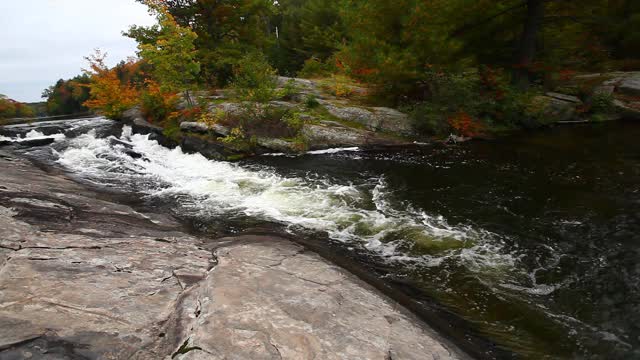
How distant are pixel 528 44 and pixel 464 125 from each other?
5117mm

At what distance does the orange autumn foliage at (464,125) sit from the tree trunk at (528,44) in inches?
144

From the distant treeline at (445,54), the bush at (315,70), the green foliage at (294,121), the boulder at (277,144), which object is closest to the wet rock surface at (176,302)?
the boulder at (277,144)

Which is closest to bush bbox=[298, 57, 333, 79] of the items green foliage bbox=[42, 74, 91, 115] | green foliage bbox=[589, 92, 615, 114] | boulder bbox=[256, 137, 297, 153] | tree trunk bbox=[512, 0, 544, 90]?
boulder bbox=[256, 137, 297, 153]

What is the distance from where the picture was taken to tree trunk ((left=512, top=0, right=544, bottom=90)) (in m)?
15.4

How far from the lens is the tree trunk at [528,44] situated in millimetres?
15430

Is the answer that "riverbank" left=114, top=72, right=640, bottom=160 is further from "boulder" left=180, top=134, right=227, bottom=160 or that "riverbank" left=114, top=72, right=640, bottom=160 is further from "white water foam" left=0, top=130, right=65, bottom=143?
"white water foam" left=0, top=130, right=65, bottom=143

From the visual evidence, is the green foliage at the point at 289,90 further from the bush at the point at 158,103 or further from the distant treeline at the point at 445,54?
the bush at the point at 158,103

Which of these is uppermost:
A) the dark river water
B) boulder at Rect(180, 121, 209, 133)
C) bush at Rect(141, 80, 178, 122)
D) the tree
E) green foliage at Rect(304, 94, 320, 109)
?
the tree

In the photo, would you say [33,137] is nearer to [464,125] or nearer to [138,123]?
[138,123]

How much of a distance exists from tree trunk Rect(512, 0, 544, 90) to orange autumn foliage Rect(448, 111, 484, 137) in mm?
3661

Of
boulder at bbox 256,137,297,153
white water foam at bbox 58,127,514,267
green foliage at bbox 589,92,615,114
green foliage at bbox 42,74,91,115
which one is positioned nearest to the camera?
white water foam at bbox 58,127,514,267

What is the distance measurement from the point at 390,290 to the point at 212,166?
1020 cm

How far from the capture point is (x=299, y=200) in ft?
30.7

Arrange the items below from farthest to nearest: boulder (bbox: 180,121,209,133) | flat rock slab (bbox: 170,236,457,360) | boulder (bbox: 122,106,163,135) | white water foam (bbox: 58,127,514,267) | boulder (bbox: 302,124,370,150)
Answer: boulder (bbox: 122,106,163,135), boulder (bbox: 180,121,209,133), boulder (bbox: 302,124,370,150), white water foam (bbox: 58,127,514,267), flat rock slab (bbox: 170,236,457,360)
